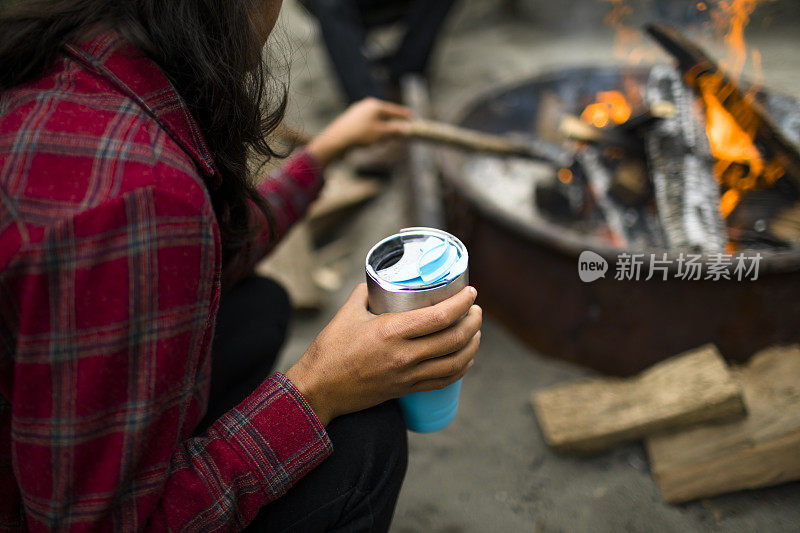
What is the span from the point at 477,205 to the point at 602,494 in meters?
1.07

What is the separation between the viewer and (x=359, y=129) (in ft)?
6.42

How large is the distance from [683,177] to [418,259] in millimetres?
1369

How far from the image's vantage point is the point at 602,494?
179 centimetres

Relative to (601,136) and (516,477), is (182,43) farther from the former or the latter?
(601,136)

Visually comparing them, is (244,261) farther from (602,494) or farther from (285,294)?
(602,494)

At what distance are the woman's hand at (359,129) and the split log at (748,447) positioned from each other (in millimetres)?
1405

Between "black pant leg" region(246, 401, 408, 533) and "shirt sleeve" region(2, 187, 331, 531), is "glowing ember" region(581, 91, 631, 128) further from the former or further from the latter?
"shirt sleeve" region(2, 187, 331, 531)

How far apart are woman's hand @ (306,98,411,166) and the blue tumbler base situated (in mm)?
945

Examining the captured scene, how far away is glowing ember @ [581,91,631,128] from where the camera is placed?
2637 millimetres

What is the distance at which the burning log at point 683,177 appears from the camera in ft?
6.11

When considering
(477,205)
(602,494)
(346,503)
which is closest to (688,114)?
(477,205)

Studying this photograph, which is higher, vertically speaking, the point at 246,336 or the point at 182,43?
the point at 182,43

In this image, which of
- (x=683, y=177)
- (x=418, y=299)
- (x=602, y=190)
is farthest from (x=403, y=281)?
(x=602, y=190)

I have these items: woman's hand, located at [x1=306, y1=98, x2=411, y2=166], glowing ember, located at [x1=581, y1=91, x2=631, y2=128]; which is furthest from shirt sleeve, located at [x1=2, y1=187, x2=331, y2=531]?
glowing ember, located at [x1=581, y1=91, x2=631, y2=128]
